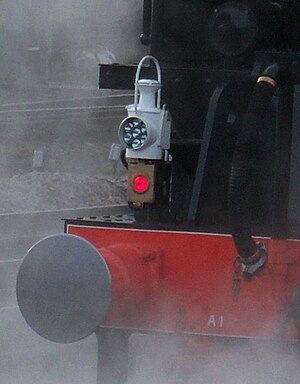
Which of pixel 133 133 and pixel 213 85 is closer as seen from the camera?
pixel 133 133

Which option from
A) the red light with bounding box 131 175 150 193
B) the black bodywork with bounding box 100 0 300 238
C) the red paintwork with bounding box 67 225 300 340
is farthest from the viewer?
the black bodywork with bounding box 100 0 300 238

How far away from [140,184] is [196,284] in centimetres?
35

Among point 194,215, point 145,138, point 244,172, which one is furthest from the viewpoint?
point 194,215

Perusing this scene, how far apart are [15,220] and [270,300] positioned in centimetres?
469

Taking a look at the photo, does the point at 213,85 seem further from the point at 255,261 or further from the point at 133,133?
the point at 255,261

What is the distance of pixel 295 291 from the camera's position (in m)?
3.13

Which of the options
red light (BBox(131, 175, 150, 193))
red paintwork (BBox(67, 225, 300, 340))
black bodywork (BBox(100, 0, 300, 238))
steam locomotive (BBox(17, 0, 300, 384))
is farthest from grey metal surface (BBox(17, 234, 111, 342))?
black bodywork (BBox(100, 0, 300, 238))

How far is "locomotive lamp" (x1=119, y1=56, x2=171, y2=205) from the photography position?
323 cm

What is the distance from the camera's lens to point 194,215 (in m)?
3.48

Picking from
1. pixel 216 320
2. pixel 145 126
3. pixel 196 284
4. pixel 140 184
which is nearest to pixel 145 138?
pixel 145 126

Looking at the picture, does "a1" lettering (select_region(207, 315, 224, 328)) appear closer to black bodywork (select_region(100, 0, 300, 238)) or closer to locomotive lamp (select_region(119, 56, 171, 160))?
black bodywork (select_region(100, 0, 300, 238))

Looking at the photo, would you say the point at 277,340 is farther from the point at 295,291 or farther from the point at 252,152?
the point at 252,152

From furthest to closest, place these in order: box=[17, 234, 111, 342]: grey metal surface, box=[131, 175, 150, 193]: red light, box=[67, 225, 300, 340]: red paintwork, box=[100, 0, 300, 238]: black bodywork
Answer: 1. box=[100, 0, 300, 238]: black bodywork
2. box=[131, 175, 150, 193]: red light
3. box=[67, 225, 300, 340]: red paintwork
4. box=[17, 234, 111, 342]: grey metal surface

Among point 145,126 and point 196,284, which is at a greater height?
point 145,126
